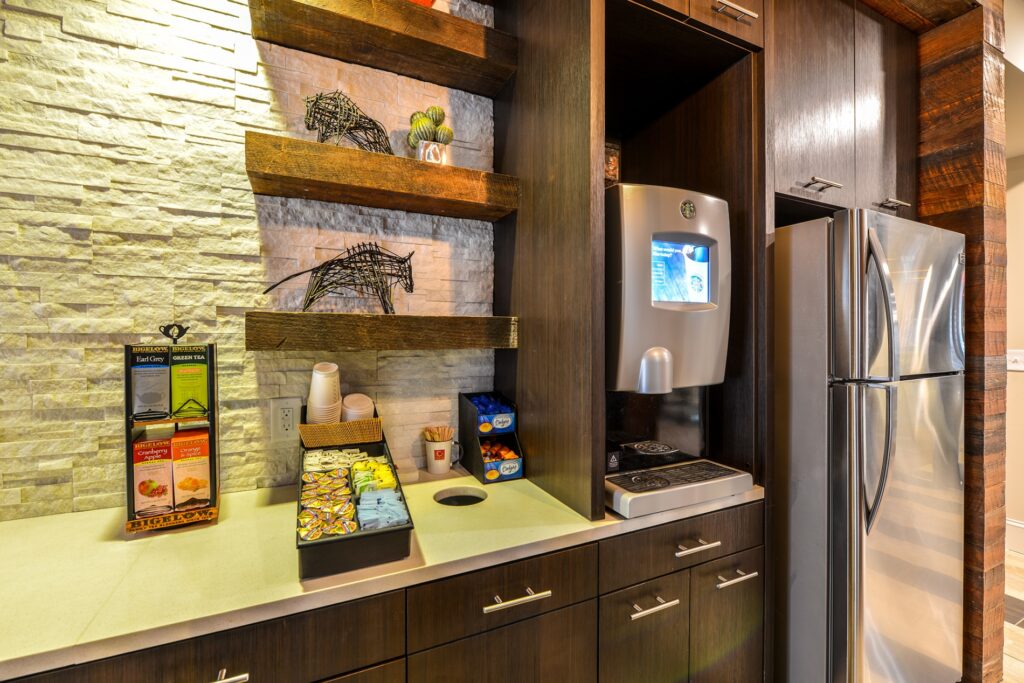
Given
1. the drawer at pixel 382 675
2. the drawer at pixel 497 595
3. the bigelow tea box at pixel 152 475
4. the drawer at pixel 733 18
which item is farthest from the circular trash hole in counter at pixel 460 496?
the drawer at pixel 733 18

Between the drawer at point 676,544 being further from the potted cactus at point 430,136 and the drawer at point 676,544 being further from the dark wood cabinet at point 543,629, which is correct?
the potted cactus at point 430,136

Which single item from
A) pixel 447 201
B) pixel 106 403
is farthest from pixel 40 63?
pixel 447 201

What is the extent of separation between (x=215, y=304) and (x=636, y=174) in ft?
5.03

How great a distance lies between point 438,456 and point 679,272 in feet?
3.07

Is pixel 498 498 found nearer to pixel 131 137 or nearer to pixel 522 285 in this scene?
pixel 522 285

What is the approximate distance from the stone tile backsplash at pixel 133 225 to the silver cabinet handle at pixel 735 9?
41.1 inches

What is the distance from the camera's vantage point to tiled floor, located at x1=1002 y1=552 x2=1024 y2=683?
6.06ft

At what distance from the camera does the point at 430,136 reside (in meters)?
1.38

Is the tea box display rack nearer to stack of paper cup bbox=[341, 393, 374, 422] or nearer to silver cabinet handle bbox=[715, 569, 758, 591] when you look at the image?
stack of paper cup bbox=[341, 393, 374, 422]

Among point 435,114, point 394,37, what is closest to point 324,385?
point 435,114

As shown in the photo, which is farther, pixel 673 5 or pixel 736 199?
pixel 736 199

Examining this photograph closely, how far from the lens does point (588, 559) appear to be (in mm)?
1037

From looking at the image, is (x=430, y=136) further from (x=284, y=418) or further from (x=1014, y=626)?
(x=1014, y=626)

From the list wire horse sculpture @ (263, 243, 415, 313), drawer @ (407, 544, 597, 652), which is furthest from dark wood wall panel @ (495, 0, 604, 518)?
wire horse sculpture @ (263, 243, 415, 313)
